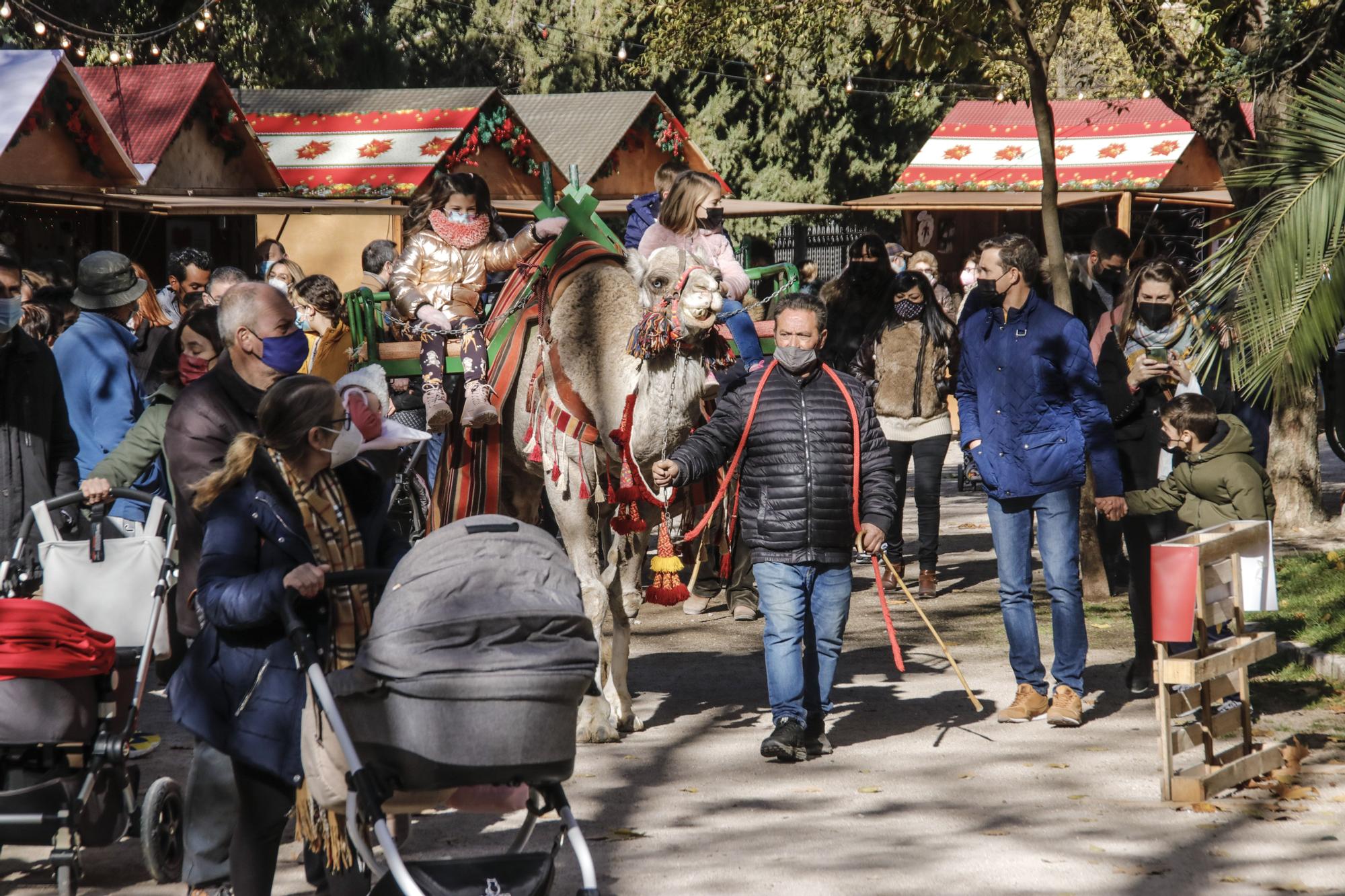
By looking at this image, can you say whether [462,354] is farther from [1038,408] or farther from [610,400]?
[1038,408]

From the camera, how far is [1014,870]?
5648mm

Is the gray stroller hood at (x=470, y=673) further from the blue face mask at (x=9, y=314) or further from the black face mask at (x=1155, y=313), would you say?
the black face mask at (x=1155, y=313)

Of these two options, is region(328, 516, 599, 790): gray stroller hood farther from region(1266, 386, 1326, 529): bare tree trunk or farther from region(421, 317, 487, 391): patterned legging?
region(1266, 386, 1326, 529): bare tree trunk

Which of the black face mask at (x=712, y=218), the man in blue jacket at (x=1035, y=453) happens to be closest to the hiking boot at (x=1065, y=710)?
the man in blue jacket at (x=1035, y=453)

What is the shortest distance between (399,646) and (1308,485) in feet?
37.2

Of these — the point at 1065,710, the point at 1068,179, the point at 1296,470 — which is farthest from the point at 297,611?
the point at 1068,179

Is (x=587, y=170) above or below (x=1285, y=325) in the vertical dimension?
above

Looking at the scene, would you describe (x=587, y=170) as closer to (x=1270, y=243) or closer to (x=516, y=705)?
(x=1270, y=243)

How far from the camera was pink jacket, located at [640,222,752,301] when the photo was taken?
748 centimetres

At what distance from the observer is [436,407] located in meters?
7.88

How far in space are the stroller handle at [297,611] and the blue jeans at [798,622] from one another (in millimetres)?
2901

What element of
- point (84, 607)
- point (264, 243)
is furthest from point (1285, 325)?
point (264, 243)

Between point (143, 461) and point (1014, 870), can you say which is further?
point (143, 461)

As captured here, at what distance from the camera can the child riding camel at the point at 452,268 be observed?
7.95 meters
